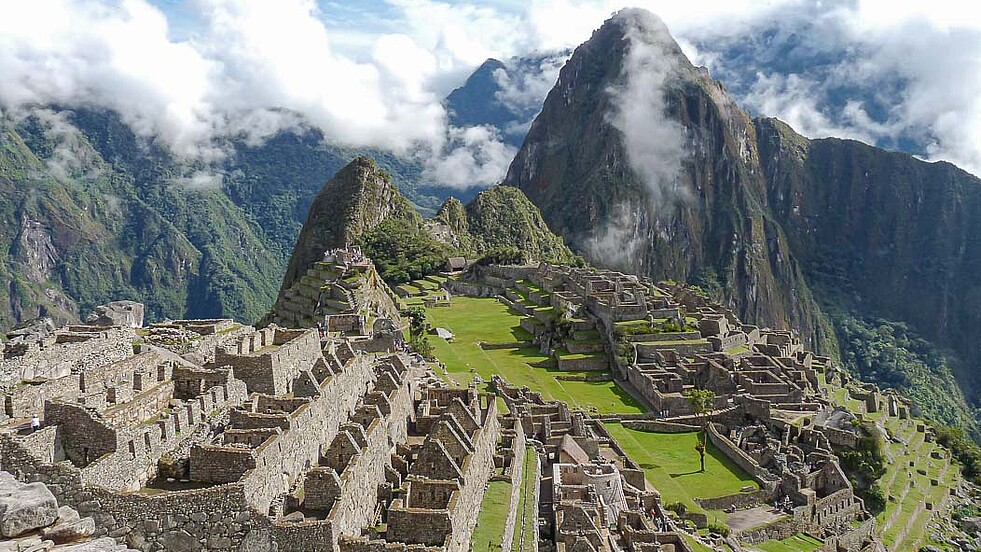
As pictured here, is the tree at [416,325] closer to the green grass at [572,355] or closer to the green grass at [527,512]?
the green grass at [572,355]

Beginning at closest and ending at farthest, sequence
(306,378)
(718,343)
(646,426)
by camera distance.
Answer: (306,378), (646,426), (718,343)

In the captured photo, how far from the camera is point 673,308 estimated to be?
71.8 meters

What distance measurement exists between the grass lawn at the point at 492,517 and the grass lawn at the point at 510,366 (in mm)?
17836

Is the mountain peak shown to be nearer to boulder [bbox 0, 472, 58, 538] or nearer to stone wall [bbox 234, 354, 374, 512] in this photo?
stone wall [bbox 234, 354, 374, 512]

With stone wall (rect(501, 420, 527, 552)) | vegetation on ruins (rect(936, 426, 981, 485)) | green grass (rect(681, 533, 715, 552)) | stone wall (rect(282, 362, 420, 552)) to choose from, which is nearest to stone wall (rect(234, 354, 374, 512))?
stone wall (rect(282, 362, 420, 552))

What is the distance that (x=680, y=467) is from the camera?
43719 millimetres

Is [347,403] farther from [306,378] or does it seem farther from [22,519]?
[22,519]

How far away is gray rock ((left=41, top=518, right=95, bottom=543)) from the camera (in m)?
12.9

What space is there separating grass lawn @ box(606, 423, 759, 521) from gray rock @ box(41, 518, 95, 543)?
93.1 feet

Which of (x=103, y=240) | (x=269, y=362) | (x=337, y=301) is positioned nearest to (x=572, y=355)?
(x=337, y=301)

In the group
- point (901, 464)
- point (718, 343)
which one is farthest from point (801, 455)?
point (718, 343)

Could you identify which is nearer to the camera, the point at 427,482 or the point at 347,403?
the point at 427,482

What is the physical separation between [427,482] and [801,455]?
33.8m

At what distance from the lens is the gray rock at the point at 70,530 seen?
42.3ft
